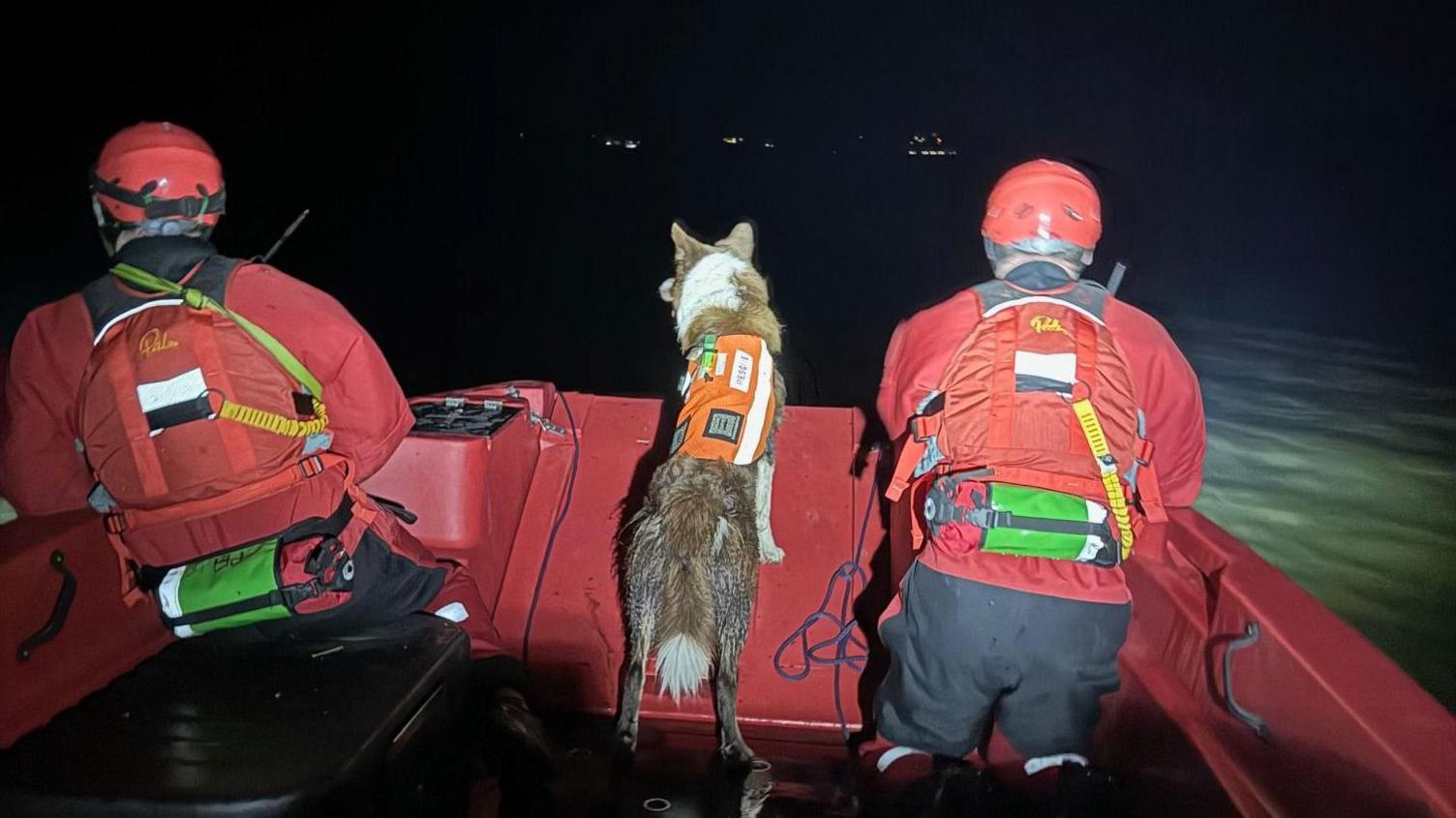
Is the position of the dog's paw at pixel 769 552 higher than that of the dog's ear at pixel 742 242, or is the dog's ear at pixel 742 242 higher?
the dog's ear at pixel 742 242

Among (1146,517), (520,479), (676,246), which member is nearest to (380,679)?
(520,479)

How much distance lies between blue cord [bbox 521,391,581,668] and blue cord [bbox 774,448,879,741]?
1.15m

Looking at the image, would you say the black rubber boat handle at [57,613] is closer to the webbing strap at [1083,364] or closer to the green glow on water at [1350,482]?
the webbing strap at [1083,364]

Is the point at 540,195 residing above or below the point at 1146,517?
above

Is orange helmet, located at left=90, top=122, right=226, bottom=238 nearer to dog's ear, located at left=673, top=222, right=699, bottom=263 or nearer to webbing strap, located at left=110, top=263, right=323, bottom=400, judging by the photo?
webbing strap, located at left=110, top=263, right=323, bottom=400

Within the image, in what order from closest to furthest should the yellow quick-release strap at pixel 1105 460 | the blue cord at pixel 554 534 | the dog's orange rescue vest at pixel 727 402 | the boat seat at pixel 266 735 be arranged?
the boat seat at pixel 266 735, the yellow quick-release strap at pixel 1105 460, the dog's orange rescue vest at pixel 727 402, the blue cord at pixel 554 534

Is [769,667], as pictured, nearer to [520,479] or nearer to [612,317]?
[520,479]

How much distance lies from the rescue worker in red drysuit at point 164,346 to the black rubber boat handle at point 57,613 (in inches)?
6.6

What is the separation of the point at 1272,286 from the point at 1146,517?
23.4 m

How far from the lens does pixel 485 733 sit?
2.89 meters

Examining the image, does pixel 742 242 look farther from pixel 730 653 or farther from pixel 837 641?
pixel 730 653

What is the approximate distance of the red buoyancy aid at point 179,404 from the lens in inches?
93.2

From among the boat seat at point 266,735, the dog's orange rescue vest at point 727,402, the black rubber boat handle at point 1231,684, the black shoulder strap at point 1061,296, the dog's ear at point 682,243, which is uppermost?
the dog's ear at point 682,243

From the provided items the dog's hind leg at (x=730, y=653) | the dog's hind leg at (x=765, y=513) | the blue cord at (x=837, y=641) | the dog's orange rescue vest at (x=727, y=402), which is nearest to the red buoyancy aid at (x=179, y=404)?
the dog's orange rescue vest at (x=727, y=402)
